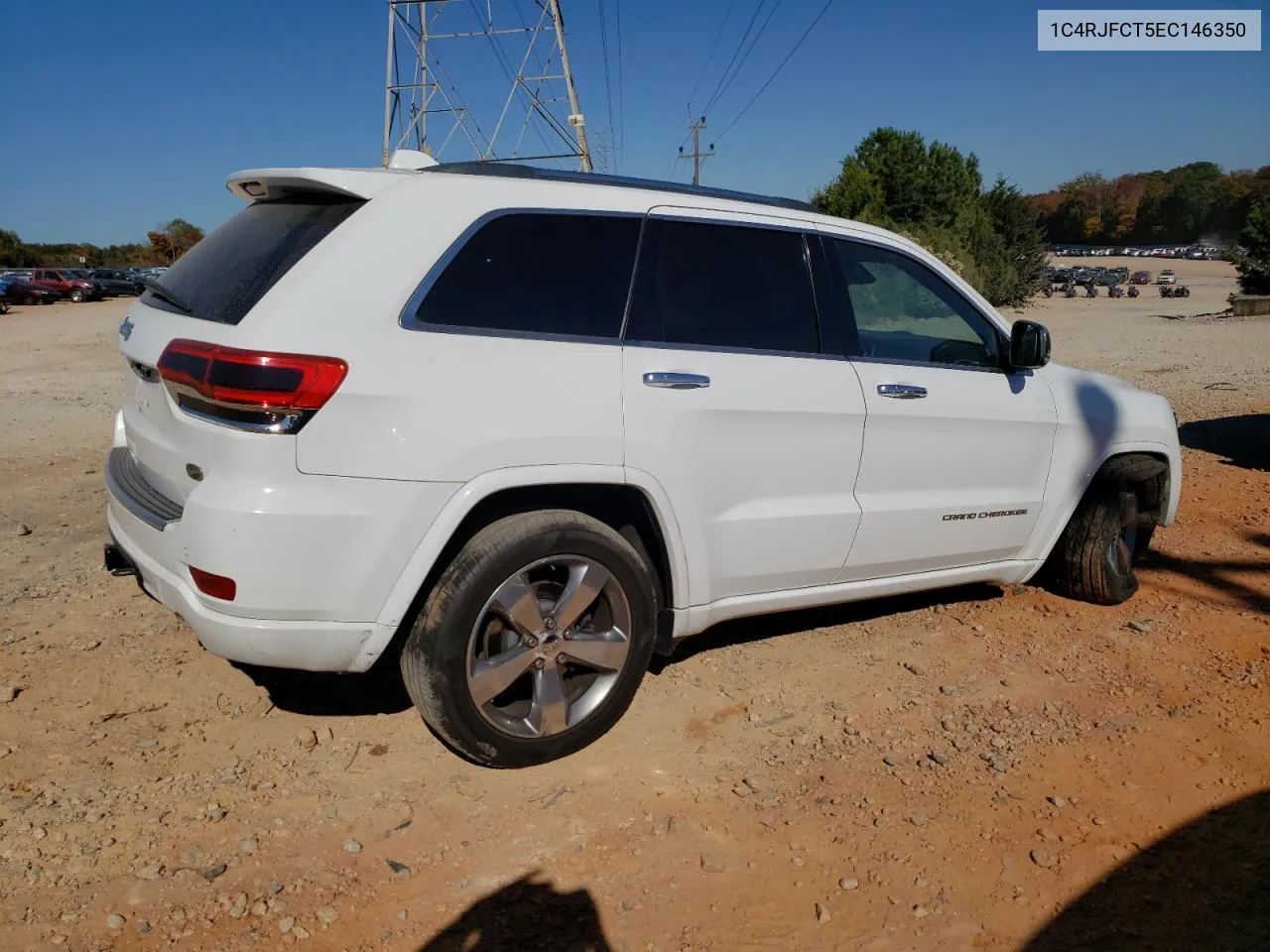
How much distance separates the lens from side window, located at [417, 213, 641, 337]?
3.07m

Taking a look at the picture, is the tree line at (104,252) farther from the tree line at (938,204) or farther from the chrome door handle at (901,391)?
the chrome door handle at (901,391)

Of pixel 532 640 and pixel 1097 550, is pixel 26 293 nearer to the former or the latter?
pixel 532 640

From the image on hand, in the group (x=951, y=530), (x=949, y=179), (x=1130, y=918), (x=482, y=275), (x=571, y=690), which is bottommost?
(x=1130, y=918)

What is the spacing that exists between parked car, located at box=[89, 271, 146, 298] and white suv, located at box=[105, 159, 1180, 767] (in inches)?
1864

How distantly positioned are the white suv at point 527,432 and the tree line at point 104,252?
241 ft

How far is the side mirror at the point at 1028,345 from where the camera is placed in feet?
13.6

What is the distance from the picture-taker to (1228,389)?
39.7 ft

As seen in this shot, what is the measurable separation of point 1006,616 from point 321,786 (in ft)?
10.9

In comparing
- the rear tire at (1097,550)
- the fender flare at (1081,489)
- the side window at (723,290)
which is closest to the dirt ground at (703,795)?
the rear tire at (1097,550)

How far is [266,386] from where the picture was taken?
2.71m

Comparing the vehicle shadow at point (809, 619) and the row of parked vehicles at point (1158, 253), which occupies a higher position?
the row of parked vehicles at point (1158, 253)

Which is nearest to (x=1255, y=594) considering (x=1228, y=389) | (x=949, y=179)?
(x=1228, y=389)

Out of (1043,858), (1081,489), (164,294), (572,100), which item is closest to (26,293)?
(572,100)

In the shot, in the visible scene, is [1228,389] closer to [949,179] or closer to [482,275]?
[482,275]
